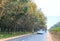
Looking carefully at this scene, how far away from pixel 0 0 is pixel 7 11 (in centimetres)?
1025

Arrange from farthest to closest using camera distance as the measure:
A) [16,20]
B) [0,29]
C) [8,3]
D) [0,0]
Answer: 1. [0,29]
2. [16,20]
3. [8,3]
4. [0,0]

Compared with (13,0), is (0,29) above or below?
below

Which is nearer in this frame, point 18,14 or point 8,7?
point 8,7

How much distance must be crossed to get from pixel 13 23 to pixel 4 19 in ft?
35.7

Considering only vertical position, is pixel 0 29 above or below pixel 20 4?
below

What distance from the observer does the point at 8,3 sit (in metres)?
47.3

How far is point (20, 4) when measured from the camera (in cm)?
5522

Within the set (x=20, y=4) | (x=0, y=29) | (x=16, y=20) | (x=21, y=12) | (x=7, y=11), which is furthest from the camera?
(x=0, y=29)

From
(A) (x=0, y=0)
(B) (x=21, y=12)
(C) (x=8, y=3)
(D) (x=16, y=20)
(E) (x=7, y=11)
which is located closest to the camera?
(A) (x=0, y=0)

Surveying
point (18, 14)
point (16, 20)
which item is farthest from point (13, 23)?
point (18, 14)

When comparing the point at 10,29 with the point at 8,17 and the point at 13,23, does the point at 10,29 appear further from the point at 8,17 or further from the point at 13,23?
the point at 8,17

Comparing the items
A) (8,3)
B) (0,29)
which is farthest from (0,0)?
(0,29)

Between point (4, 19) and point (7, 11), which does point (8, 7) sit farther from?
point (4, 19)

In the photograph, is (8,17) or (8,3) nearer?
(8,3)
